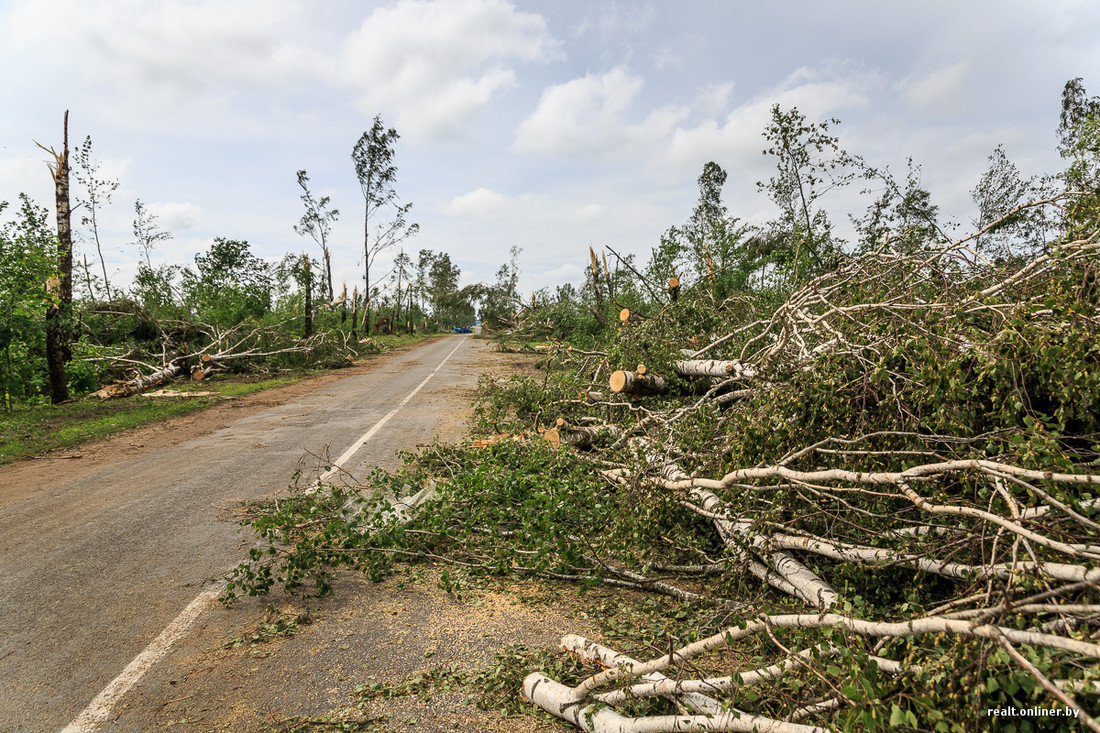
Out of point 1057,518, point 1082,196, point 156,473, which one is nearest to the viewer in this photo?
point 1057,518

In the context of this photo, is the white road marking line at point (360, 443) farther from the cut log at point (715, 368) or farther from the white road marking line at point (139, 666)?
the cut log at point (715, 368)

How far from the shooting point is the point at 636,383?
672 centimetres

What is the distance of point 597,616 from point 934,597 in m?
1.92

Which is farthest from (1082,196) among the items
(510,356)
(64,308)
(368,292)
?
(368,292)

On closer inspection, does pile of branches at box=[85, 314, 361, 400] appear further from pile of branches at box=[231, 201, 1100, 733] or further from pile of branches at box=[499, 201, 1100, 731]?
pile of branches at box=[499, 201, 1100, 731]

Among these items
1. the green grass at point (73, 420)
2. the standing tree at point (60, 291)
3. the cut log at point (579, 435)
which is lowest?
the cut log at point (579, 435)

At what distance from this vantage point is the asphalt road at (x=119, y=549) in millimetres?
2846

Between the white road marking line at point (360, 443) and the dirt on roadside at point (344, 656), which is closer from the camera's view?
the dirt on roadside at point (344, 656)

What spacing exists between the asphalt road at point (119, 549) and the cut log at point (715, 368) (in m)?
Answer: 3.76

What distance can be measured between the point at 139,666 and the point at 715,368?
5234 mm

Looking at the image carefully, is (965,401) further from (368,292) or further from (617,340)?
(368,292)

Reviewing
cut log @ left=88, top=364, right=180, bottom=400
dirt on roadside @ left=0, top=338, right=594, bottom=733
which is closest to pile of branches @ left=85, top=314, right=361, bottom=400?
cut log @ left=88, top=364, right=180, bottom=400

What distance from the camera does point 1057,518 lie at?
2484mm

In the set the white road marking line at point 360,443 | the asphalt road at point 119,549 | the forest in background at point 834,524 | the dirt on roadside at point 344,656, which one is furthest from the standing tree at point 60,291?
the dirt on roadside at point 344,656
